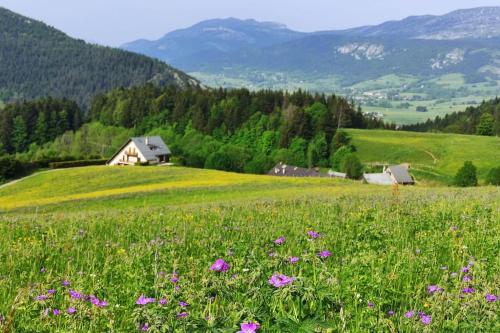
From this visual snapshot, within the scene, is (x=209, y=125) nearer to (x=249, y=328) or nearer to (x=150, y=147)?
(x=150, y=147)

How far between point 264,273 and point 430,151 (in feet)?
410

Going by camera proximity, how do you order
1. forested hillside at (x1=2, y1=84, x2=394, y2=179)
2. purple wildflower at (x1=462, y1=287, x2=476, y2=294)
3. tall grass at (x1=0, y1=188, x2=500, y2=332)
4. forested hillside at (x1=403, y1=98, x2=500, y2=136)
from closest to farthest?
tall grass at (x1=0, y1=188, x2=500, y2=332), purple wildflower at (x1=462, y1=287, x2=476, y2=294), forested hillside at (x1=2, y1=84, x2=394, y2=179), forested hillside at (x1=403, y1=98, x2=500, y2=136)

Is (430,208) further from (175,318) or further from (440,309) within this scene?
(175,318)

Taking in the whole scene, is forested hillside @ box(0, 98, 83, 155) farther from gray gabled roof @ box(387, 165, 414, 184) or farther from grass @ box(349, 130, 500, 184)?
gray gabled roof @ box(387, 165, 414, 184)

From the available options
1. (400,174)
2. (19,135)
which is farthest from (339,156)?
(19,135)

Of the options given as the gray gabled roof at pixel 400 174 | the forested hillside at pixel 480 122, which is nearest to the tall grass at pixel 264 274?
the gray gabled roof at pixel 400 174

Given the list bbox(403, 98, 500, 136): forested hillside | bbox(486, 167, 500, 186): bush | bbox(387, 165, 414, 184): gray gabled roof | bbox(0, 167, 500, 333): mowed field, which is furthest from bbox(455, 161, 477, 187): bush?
bbox(403, 98, 500, 136): forested hillside

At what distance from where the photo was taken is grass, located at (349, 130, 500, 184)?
104 metres

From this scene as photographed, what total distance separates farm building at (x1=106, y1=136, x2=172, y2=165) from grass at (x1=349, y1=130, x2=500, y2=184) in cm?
5000

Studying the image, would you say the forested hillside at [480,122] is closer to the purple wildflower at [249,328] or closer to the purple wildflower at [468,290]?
the purple wildflower at [468,290]

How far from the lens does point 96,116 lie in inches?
6762

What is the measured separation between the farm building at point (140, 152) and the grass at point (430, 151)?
50005 mm

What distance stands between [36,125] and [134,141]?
63.4m

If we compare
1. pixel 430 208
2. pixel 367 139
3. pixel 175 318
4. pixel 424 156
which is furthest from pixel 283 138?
pixel 175 318
